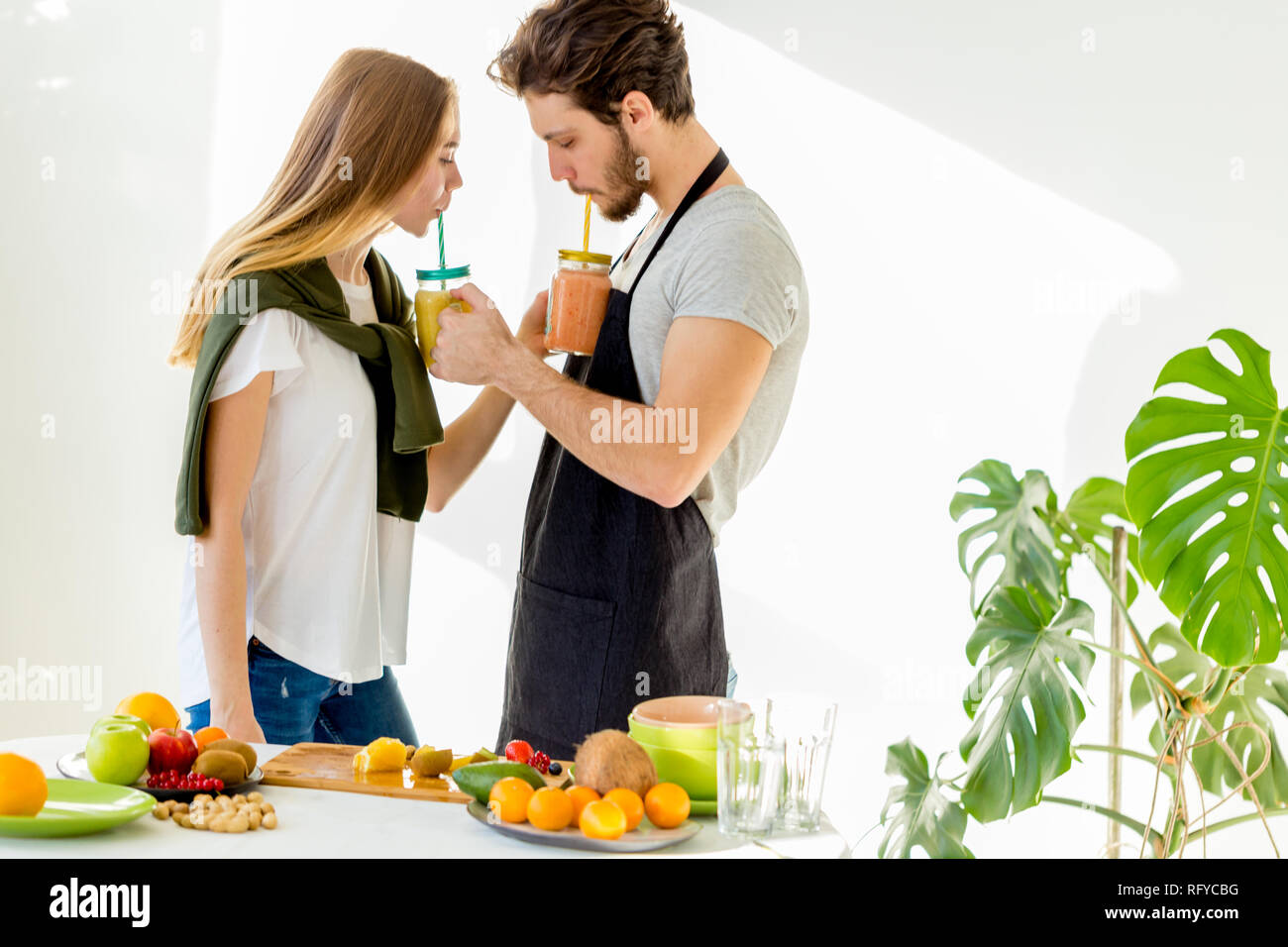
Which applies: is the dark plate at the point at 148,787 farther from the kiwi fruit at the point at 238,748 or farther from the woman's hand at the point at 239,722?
the woman's hand at the point at 239,722

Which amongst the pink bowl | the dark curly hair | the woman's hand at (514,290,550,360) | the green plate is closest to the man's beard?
the dark curly hair

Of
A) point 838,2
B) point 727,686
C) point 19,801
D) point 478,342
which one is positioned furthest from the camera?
point 838,2

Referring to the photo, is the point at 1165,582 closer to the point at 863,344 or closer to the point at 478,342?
the point at 478,342

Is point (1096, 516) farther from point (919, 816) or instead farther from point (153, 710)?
point (153, 710)

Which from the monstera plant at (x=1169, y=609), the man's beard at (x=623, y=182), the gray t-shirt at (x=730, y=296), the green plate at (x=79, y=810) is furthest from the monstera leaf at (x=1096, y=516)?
the green plate at (x=79, y=810)

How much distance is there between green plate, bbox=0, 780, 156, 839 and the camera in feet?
2.98

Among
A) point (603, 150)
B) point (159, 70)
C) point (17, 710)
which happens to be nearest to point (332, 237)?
point (603, 150)

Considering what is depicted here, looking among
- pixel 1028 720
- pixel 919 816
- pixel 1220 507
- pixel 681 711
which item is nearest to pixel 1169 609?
pixel 1220 507

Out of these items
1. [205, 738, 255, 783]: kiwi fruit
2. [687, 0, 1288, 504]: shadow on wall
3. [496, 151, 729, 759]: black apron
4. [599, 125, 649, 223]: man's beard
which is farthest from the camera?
[687, 0, 1288, 504]: shadow on wall

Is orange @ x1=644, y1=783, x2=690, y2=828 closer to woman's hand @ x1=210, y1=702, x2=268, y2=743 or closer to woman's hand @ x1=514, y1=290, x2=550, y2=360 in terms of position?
woman's hand @ x1=210, y1=702, x2=268, y2=743

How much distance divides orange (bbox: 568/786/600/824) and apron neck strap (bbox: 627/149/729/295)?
30.1 inches

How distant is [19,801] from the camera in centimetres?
92

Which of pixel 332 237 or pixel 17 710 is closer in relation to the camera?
pixel 332 237

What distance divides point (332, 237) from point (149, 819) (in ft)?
2.85
